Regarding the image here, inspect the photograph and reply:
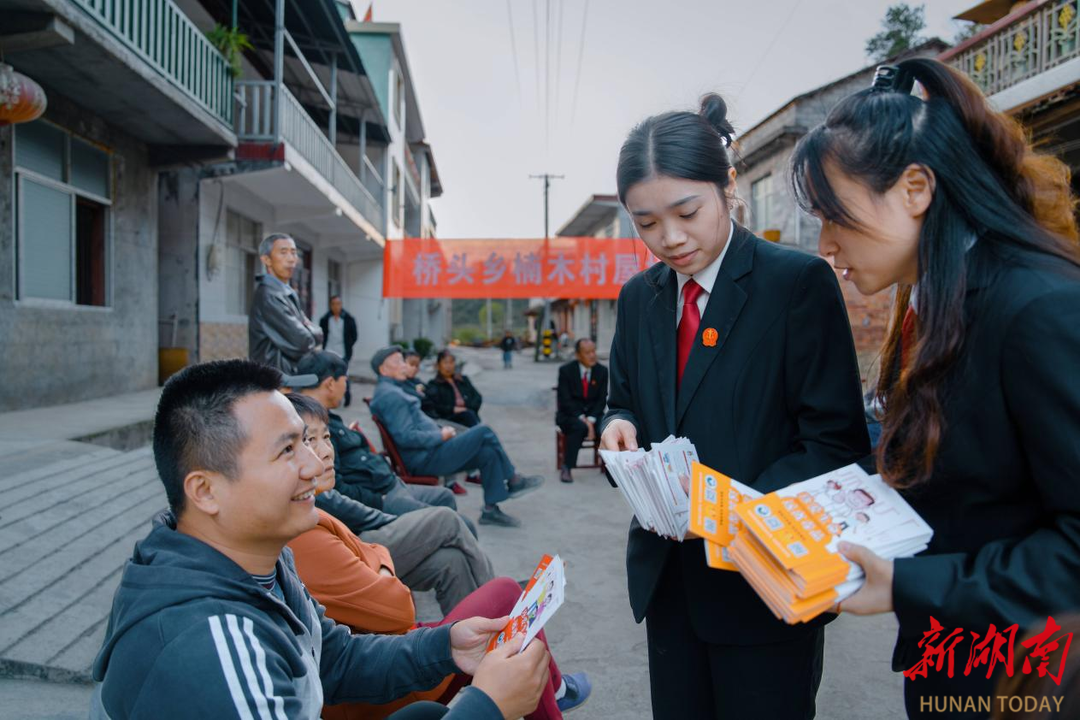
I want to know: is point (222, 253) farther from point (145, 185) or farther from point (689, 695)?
point (689, 695)

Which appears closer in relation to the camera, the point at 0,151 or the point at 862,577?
the point at 862,577

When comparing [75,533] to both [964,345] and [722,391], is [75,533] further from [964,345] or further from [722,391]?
[964,345]

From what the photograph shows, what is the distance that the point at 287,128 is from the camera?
9328 mm

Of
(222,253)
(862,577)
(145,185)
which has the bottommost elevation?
(862,577)

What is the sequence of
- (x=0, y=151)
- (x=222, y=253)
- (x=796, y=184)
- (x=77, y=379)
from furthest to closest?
(x=222, y=253), (x=77, y=379), (x=0, y=151), (x=796, y=184)

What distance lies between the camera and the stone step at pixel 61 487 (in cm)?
318

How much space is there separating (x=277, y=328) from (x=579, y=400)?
3245 millimetres

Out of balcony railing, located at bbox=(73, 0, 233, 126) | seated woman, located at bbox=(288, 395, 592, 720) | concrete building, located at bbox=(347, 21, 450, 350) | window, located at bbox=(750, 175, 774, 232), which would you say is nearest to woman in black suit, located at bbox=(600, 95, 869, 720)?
seated woman, located at bbox=(288, 395, 592, 720)


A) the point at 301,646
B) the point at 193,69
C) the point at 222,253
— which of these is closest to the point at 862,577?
the point at 301,646

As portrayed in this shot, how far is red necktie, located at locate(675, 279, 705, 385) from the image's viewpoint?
1.47 m

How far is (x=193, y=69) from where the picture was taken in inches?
288

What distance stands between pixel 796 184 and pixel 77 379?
763 cm

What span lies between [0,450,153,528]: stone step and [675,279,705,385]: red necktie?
3078mm

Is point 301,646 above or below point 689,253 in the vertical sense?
below
